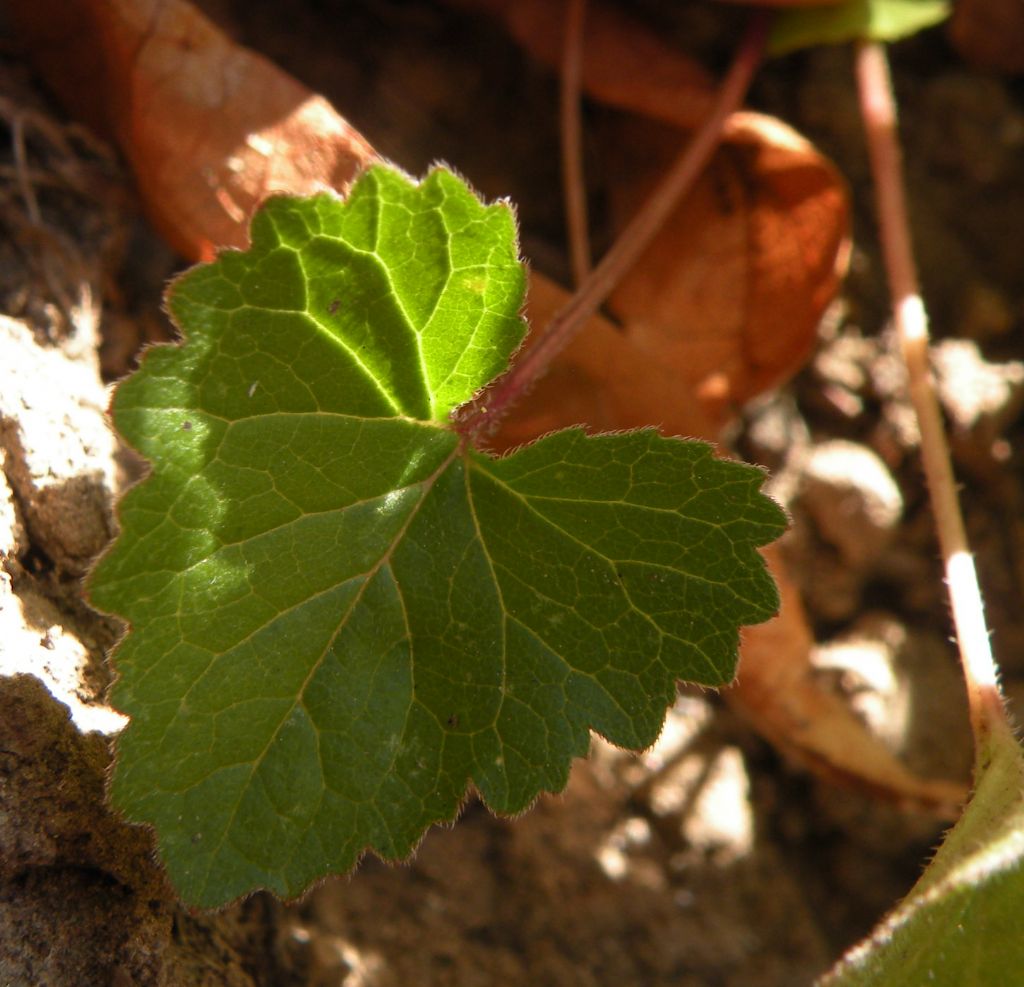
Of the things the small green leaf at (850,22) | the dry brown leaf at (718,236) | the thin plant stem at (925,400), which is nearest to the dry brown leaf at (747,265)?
the dry brown leaf at (718,236)

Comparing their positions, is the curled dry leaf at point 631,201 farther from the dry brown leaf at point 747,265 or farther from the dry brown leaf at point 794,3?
the dry brown leaf at point 794,3

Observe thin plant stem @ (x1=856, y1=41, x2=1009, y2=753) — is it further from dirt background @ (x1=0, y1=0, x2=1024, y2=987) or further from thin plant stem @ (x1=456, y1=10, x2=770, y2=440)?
thin plant stem @ (x1=456, y1=10, x2=770, y2=440)

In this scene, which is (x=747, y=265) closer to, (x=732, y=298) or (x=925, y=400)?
(x=732, y=298)

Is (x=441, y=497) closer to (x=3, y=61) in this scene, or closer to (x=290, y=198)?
(x=290, y=198)

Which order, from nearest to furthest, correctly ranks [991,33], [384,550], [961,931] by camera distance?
[961,931] → [384,550] → [991,33]

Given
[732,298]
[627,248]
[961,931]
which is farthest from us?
[732,298]

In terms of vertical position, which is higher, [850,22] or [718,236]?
[850,22]

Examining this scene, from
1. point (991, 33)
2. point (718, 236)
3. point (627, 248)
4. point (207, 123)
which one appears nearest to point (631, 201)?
point (718, 236)
